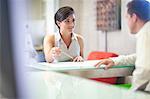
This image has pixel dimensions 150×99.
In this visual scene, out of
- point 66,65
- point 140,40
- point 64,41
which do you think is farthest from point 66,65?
point 140,40

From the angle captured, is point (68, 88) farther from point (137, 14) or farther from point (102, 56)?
point (137, 14)

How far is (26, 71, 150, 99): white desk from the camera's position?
93 cm

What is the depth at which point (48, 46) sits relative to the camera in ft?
3.84

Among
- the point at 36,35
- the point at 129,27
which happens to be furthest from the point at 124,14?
the point at 36,35

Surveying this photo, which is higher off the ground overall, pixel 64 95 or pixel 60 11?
pixel 60 11

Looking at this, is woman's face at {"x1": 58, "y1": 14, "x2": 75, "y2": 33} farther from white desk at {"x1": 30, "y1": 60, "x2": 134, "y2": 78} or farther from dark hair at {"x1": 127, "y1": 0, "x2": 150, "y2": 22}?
dark hair at {"x1": 127, "y1": 0, "x2": 150, "y2": 22}

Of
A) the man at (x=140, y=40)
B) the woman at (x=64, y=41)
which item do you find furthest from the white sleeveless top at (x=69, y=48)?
the man at (x=140, y=40)

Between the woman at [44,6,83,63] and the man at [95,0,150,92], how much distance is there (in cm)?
26

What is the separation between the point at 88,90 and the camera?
1093mm

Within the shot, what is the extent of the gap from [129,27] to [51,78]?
581 millimetres

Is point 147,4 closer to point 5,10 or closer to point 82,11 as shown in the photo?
point 82,11

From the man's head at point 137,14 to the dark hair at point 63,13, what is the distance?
28 centimetres

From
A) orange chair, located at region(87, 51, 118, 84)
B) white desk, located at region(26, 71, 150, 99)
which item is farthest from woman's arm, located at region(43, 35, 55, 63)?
orange chair, located at region(87, 51, 118, 84)

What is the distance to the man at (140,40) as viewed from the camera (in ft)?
2.57
